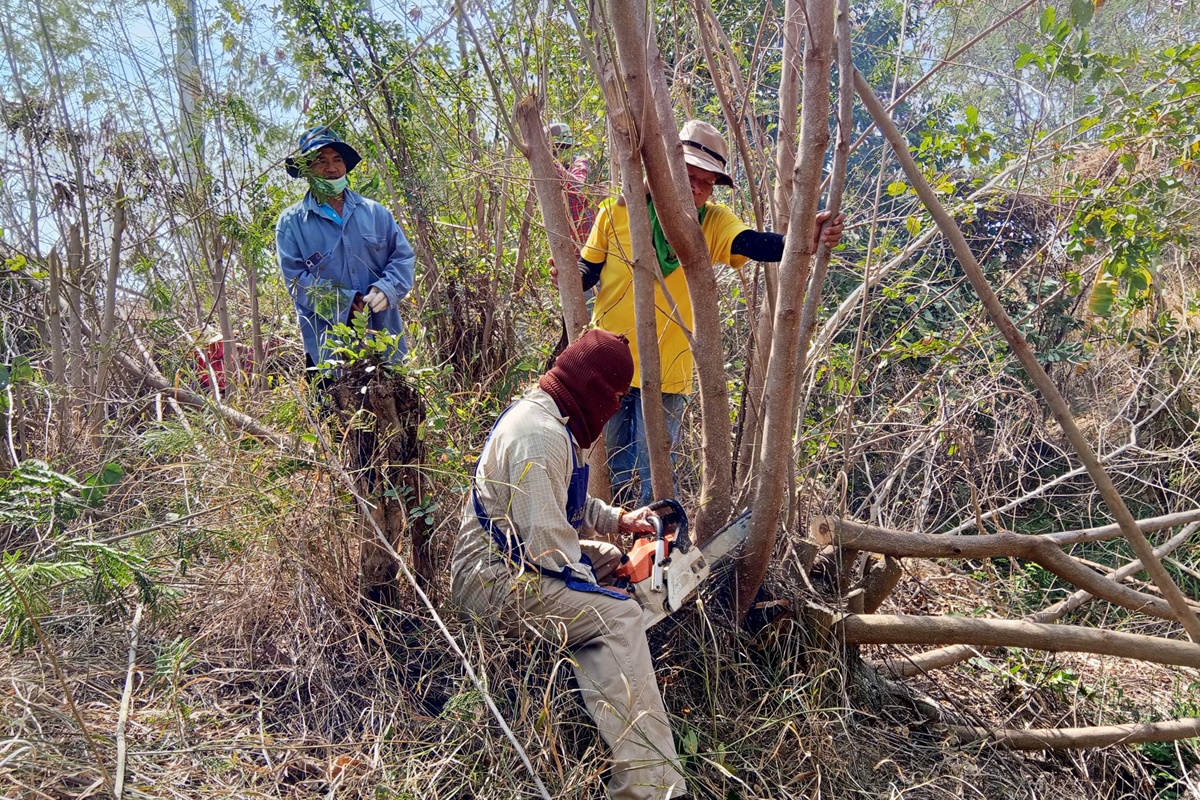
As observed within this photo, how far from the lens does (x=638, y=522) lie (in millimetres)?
3199

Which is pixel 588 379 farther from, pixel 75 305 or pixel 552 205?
pixel 75 305

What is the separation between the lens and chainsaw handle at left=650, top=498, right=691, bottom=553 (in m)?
3.11

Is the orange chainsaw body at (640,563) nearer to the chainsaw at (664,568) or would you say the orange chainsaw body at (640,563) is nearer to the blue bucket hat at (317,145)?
the chainsaw at (664,568)

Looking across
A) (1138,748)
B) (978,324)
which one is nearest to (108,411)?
(978,324)

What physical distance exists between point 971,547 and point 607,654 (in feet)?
4.81

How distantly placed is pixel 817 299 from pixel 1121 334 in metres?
3.22

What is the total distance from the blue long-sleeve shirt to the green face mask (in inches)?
2.3

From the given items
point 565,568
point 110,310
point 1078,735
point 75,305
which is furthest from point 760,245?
point 75,305

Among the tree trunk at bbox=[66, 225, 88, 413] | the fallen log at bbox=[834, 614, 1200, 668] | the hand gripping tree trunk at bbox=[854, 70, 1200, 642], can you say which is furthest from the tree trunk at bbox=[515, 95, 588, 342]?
the tree trunk at bbox=[66, 225, 88, 413]

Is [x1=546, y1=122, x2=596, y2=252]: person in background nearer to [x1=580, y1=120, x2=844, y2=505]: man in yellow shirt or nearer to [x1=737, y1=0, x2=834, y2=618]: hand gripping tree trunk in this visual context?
[x1=580, y1=120, x2=844, y2=505]: man in yellow shirt

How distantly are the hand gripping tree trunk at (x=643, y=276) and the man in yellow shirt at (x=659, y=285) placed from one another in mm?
167

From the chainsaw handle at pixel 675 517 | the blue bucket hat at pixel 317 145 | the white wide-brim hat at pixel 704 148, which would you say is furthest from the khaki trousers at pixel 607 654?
the blue bucket hat at pixel 317 145

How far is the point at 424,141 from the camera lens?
449cm

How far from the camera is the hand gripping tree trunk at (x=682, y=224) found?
277cm
